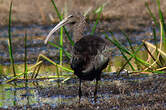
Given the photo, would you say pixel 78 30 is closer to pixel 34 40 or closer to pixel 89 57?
pixel 89 57

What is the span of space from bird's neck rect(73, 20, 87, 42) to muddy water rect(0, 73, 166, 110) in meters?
0.82

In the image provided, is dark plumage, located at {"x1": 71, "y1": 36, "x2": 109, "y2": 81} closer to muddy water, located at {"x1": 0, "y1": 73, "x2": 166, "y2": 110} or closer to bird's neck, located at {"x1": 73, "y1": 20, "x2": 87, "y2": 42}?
muddy water, located at {"x1": 0, "y1": 73, "x2": 166, "y2": 110}

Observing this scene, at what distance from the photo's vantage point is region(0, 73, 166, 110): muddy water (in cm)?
533

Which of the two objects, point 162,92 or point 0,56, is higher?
point 0,56

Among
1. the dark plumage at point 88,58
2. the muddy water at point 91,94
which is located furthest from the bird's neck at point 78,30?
the muddy water at point 91,94

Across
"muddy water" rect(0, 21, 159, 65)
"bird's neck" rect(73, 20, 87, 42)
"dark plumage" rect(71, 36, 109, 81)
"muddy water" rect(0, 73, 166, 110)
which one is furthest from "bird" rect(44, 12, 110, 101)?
"muddy water" rect(0, 21, 159, 65)

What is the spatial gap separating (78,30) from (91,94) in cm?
101

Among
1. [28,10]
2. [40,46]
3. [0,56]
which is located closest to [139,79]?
[0,56]

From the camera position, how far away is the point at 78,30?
6469 millimetres

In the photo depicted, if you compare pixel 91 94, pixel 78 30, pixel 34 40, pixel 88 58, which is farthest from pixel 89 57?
pixel 34 40

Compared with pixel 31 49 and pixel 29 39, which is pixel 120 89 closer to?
pixel 31 49

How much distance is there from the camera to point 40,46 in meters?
13.0

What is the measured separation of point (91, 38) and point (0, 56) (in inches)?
236

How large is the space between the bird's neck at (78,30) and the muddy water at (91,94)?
2.69ft
